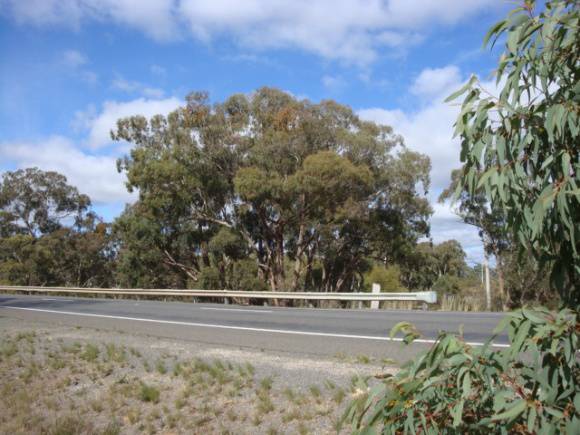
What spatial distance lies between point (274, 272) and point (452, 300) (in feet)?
55.5

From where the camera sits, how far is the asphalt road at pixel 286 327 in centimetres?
938

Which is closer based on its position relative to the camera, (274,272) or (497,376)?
(497,376)

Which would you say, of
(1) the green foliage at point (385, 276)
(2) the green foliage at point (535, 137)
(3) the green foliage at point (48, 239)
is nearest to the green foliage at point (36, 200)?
(3) the green foliage at point (48, 239)

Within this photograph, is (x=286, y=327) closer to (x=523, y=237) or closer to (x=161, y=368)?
(x=161, y=368)

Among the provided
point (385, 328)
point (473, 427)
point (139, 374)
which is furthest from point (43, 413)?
point (385, 328)

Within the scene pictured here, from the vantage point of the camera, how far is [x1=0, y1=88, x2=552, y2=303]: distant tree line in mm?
31328

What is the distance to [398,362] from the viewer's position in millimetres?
7375

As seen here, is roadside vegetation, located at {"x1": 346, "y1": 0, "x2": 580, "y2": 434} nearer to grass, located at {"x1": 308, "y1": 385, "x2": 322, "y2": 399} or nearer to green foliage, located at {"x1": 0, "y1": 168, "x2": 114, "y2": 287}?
grass, located at {"x1": 308, "y1": 385, "x2": 322, "y2": 399}

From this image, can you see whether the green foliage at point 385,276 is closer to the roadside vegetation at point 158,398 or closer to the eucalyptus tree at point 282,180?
the eucalyptus tree at point 282,180

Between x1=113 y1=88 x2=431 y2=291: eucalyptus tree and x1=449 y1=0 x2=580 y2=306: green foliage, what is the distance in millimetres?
27452

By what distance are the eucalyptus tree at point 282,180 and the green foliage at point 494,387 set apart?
1087 inches

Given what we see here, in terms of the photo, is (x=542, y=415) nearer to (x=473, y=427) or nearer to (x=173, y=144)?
(x=473, y=427)

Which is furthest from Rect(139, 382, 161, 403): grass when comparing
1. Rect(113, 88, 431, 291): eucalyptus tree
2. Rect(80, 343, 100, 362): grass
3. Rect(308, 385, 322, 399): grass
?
Rect(113, 88, 431, 291): eucalyptus tree

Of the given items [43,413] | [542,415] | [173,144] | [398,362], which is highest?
[173,144]
